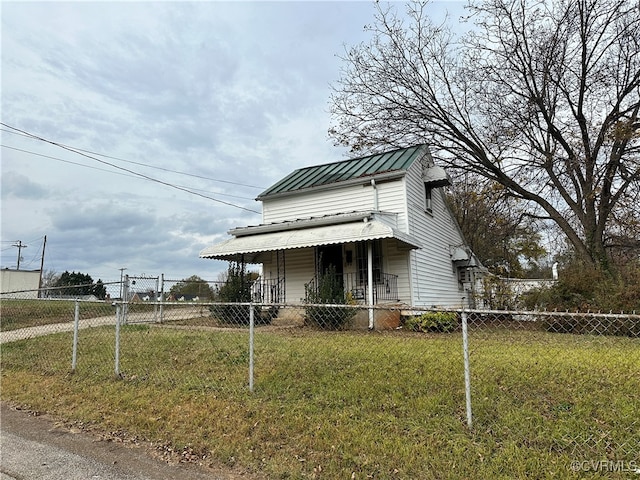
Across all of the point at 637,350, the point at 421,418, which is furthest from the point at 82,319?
the point at 637,350

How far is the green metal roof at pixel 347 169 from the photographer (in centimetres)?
1387

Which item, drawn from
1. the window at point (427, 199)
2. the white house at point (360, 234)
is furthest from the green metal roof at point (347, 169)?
the window at point (427, 199)

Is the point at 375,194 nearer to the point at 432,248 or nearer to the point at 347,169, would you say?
the point at 347,169

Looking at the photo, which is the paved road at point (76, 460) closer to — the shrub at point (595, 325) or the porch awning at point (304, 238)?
the porch awning at point (304, 238)

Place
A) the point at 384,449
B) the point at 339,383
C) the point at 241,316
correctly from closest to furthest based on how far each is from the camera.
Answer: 1. the point at 384,449
2. the point at 339,383
3. the point at 241,316

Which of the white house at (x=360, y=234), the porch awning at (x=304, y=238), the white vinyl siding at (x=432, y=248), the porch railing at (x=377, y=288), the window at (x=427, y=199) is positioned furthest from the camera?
the window at (x=427, y=199)

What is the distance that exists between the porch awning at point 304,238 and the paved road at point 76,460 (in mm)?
7936

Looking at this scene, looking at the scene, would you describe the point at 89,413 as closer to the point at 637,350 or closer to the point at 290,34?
the point at 637,350

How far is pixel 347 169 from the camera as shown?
50.0 ft

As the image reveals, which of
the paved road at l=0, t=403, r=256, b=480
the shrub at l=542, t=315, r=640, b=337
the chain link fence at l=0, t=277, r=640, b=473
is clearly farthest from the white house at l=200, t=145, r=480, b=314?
the paved road at l=0, t=403, r=256, b=480

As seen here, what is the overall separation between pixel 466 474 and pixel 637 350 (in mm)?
4832

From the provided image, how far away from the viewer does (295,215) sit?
49.0ft

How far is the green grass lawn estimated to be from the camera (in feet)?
10.7

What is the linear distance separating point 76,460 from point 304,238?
29.2ft
